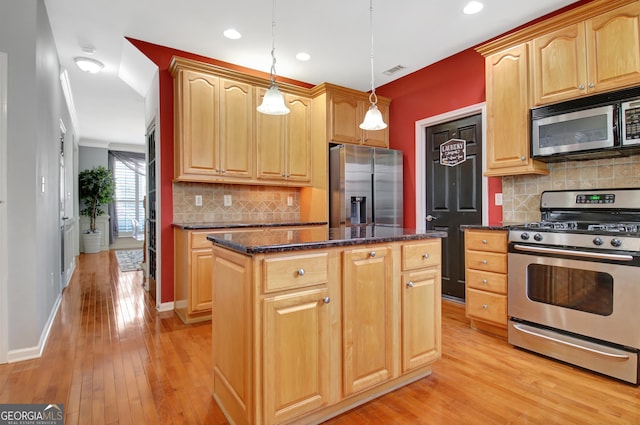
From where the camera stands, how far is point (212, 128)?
3512mm

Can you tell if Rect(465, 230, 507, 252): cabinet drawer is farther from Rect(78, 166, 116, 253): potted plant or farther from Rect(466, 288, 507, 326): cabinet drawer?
Rect(78, 166, 116, 253): potted plant

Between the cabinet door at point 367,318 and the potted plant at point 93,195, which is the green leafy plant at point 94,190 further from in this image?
the cabinet door at point 367,318

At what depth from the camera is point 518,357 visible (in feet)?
7.93

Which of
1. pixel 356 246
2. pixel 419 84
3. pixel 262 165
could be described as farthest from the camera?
pixel 419 84

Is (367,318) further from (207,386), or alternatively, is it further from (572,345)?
(572,345)

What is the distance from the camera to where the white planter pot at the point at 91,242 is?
7762 millimetres

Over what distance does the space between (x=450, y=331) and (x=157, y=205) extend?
318cm

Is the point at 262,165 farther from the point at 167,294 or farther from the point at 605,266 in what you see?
the point at 605,266

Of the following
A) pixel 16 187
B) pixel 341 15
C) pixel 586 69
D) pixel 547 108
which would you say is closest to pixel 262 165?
pixel 341 15

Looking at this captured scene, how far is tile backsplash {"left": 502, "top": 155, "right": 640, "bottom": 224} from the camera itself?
2.56m

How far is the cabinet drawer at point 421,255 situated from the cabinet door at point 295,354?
588 millimetres

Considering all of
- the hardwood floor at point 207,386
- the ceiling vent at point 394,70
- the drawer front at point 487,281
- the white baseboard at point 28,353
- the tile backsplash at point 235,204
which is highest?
the ceiling vent at point 394,70

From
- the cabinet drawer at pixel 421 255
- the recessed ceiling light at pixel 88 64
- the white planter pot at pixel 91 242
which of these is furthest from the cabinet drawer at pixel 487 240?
the white planter pot at pixel 91 242

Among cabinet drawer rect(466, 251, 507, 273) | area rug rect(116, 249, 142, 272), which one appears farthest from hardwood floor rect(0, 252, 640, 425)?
area rug rect(116, 249, 142, 272)
